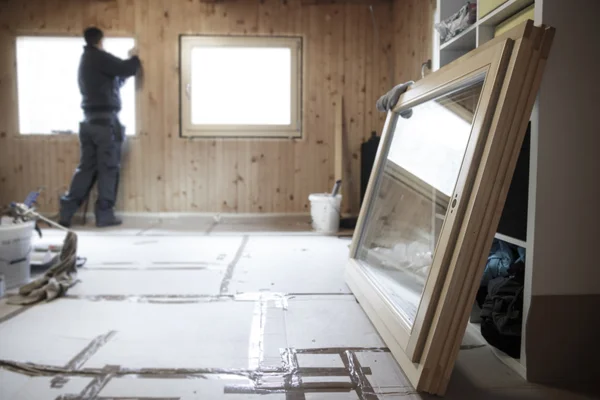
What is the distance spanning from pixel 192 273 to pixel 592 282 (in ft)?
6.63

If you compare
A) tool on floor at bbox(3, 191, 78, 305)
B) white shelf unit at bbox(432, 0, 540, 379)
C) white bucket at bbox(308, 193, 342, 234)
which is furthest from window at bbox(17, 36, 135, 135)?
white shelf unit at bbox(432, 0, 540, 379)

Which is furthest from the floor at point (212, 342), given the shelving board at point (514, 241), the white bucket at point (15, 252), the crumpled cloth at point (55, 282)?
the shelving board at point (514, 241)

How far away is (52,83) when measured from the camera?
4.81 metres

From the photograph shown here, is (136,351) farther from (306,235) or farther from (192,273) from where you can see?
(306,235)

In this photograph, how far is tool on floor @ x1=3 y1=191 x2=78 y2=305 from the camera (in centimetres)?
219

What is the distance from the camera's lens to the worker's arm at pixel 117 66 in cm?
441

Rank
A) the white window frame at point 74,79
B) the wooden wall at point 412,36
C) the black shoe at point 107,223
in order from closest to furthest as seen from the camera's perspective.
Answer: the wooden wall at point 412,36 → the black shoe at point 107,223 → the white window frame at point 74,79

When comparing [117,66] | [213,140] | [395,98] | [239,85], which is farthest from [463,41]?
[117,66]

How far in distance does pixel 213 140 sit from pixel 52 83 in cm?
174

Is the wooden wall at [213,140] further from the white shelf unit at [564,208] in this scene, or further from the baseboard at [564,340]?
the baseboard at [564,340]

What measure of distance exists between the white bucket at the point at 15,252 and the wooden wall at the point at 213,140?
2.56 meters

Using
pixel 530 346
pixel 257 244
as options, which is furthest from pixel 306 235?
pixel 530 346

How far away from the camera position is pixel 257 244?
12.0ft

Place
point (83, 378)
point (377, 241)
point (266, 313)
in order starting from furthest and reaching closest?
1. point (377, 241)
2. point (266, 313)
3. point (83, 378)
